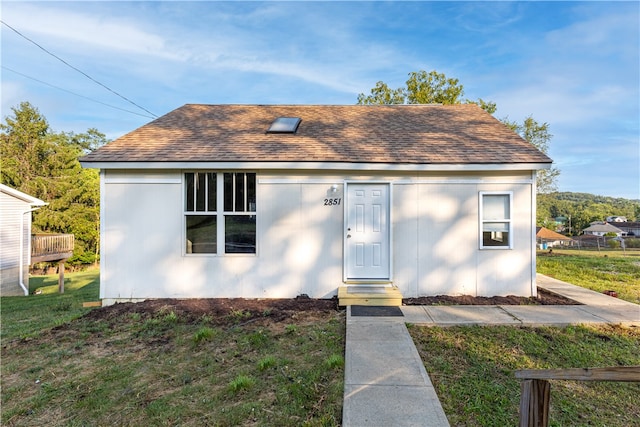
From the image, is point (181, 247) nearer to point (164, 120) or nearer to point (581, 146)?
point (164, 120)

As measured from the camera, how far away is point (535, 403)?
1554 millimetres

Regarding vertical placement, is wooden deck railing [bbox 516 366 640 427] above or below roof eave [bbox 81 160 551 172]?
below

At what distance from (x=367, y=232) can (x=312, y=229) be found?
1.16 m

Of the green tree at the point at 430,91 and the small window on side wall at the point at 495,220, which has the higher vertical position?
the green tree at the point at 430,91

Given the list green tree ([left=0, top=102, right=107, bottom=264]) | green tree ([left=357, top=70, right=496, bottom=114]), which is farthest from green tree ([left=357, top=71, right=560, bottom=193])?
green tree ([left=0, top=102, right=107, bottom=264])

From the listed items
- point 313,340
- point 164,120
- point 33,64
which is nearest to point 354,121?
point 164,120

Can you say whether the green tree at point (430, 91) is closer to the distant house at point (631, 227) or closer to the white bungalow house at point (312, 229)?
the white bungalow house at point (312, 229)

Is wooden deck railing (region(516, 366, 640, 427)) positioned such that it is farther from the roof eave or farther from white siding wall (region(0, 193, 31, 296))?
white siding wall (region(0, 193, 31, 296))

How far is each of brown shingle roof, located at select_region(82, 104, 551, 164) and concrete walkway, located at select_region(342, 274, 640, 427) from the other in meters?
2.87

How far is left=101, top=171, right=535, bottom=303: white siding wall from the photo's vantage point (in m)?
6.18

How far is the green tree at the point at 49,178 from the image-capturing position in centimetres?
2588

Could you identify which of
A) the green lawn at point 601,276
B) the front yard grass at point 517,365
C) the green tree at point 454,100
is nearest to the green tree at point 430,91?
the green tree at point 454,100

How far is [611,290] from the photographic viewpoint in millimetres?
6746

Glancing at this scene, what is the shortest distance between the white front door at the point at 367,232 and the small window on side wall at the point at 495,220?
201 cm
